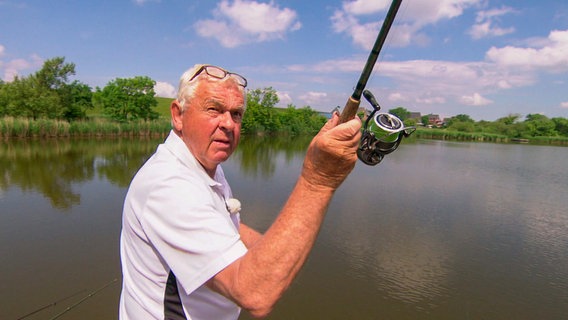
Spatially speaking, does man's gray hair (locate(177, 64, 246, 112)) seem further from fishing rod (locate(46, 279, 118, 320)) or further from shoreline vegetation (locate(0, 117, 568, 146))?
shoreline vegetation (locate(0, 117, 568, 146))

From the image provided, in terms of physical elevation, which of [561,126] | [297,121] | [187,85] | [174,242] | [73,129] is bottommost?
[73,129]

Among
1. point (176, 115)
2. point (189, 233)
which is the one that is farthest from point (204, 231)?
point (176, 115)

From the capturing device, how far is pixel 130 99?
136ft

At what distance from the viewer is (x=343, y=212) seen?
438 inches

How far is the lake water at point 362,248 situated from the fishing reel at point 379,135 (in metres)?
4.25

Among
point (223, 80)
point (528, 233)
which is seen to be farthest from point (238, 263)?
point (528, 233)

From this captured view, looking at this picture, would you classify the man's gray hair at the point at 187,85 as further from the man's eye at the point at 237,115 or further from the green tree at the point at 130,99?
the green tree at the point at 130,99

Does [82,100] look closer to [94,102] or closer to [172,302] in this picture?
[94,102]

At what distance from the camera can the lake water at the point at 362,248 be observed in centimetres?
592

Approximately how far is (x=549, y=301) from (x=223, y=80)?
27.1 ft

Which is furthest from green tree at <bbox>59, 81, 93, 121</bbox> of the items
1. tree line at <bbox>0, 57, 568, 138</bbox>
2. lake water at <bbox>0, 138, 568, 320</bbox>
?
lake water at <bbox>0, 138, 568, 320</bbox>

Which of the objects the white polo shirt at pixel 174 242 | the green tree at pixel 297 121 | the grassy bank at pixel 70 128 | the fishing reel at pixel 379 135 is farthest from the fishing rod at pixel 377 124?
the green tree at pixel 297 121

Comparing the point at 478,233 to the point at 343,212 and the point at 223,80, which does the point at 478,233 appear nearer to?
the point at 343,212

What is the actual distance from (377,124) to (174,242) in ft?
5.39
